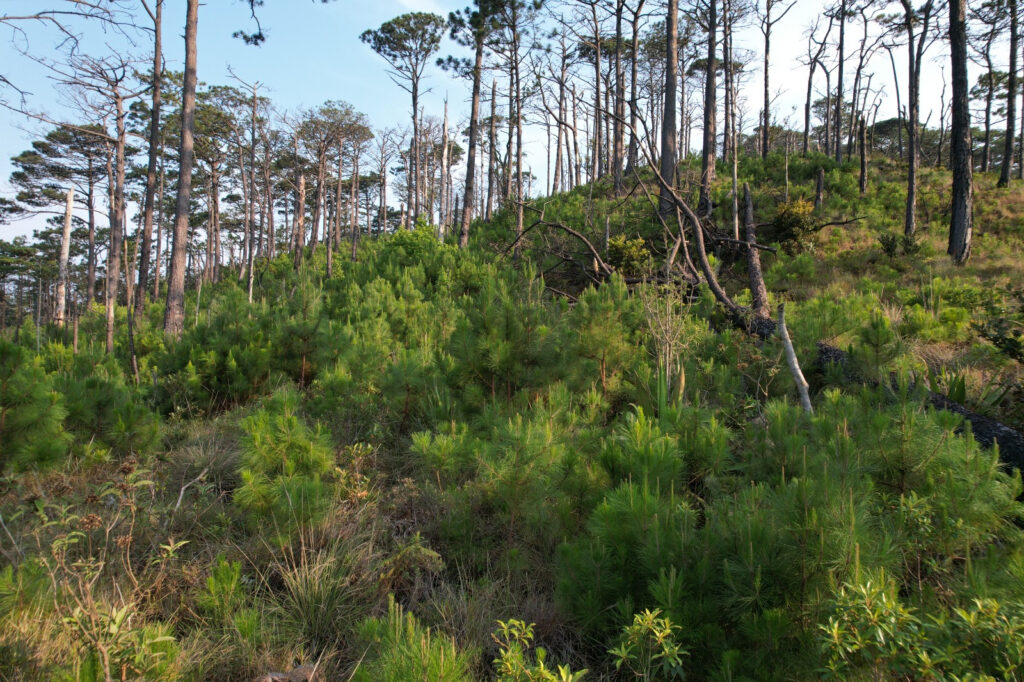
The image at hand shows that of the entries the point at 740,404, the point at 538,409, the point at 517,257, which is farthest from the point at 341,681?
the point at 517,257

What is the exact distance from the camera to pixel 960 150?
9.19m

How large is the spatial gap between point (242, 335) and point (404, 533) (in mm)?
3672

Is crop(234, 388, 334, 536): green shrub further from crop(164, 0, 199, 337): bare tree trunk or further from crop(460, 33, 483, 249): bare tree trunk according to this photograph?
crop(460, 33, 483, 249): bare tree trunk

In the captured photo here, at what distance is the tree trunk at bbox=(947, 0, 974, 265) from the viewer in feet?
29.5

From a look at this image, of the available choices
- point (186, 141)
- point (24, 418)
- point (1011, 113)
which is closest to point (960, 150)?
point (1011, 113)

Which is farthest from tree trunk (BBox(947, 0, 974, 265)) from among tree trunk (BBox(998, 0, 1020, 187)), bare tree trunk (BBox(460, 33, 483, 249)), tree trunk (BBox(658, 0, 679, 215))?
bare tree trunk (BBox(460, 33, 483, 249))

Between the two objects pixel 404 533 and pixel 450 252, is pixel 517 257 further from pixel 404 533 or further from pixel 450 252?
pixel 404 533

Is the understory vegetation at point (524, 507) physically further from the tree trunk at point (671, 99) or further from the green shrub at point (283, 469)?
the tree trunk at point (671, 99)

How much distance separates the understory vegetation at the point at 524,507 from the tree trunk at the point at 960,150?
5.08 metres

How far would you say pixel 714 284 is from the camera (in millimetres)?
5949

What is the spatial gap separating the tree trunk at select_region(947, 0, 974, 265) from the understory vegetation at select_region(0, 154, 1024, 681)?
16.7ft

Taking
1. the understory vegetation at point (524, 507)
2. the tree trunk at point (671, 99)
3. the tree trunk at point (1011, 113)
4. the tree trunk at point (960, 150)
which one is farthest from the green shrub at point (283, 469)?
the tree trunk at point (1011, 113)

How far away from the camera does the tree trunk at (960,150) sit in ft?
29.5

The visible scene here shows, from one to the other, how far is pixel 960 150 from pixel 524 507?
37.0 feet
